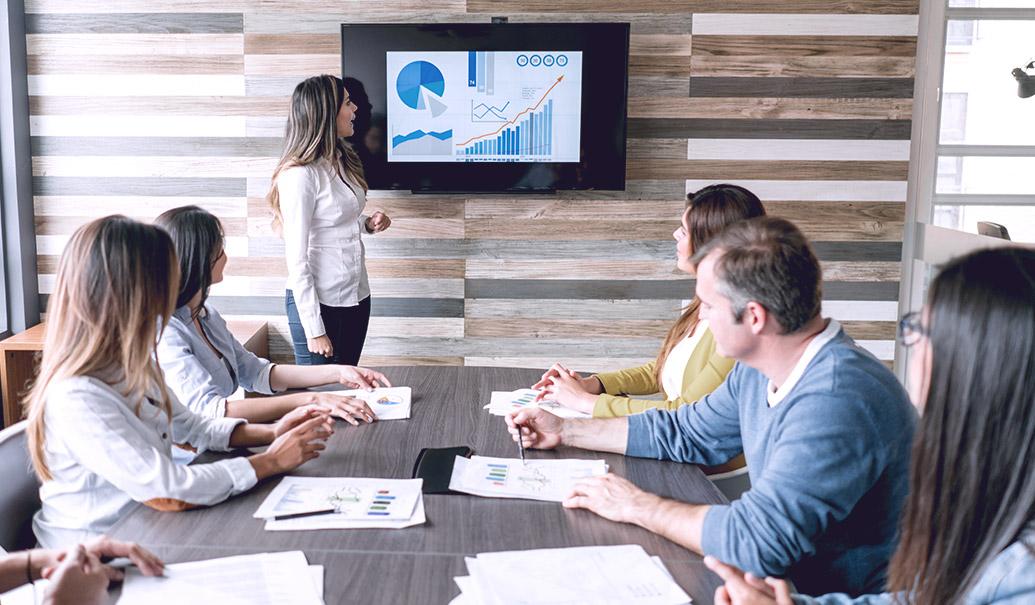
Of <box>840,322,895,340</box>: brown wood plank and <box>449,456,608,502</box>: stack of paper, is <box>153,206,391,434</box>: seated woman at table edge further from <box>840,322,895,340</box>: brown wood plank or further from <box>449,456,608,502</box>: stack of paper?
<box>840,322,895,340</box>: brown wood plank

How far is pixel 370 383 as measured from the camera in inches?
90.6

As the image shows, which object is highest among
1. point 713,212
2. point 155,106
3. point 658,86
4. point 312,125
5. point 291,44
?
point 291,44

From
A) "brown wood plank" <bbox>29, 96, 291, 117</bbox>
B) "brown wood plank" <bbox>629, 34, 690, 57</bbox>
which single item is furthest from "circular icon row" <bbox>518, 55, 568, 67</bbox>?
"brown wood plank" <bbox>29, 96, 291, 117</bbox>

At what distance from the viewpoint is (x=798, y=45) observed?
11.9ft

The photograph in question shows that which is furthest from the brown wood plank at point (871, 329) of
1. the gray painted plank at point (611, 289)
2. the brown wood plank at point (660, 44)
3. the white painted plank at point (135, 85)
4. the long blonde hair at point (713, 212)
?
the white painted plank at point (135, 85)

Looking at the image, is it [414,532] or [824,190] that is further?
[824,190]

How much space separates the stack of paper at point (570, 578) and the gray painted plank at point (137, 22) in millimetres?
3037

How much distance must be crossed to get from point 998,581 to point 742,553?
0.40m

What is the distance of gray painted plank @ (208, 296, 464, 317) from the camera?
12.5 feet

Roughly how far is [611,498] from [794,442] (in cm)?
33

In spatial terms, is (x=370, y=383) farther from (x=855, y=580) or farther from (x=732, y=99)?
(x=732, y=99)

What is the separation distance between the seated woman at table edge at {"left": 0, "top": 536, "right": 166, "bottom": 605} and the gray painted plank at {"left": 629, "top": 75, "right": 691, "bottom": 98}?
2.93 meters

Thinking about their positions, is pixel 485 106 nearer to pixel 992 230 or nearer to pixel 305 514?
pixel 992 230

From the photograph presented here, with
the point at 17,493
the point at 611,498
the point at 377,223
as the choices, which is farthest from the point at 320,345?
the point at 611,498
